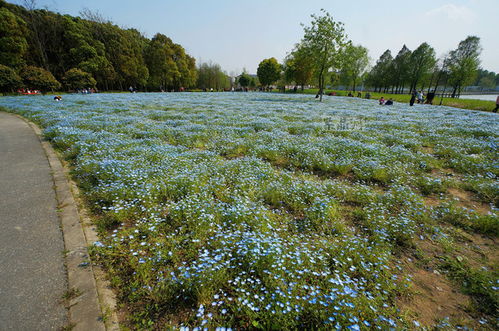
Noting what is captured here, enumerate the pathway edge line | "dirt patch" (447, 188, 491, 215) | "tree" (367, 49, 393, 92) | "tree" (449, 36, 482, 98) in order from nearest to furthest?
the pathway edge line → "dirt patch" (447, 188, 491, 215) → "tree" (449, 36, 482, 98) → "tree" (367, 49, 393, 92)

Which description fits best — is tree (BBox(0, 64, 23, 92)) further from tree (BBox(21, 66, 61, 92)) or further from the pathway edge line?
the pathway edge line

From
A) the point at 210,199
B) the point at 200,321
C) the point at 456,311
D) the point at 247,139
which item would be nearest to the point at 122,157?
the point at 210,199

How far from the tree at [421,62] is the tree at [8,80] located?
9310cm

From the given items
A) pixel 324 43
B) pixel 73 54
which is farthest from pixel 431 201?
pixel 73 54

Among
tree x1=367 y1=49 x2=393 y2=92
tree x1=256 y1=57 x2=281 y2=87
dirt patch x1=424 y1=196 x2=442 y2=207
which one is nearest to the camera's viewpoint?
dirt patch x1=424 y1=196 x2=442 y2=207

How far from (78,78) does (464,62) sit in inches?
3490

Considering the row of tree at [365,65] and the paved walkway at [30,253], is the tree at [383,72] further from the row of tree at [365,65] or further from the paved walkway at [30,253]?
the paved walkway at [30,253]

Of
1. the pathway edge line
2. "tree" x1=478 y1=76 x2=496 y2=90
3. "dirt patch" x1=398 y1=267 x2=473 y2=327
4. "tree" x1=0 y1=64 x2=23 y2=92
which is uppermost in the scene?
"tree" x1=478 y1=76 x2=496 y2=90

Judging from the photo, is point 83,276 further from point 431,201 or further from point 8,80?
point 8,80

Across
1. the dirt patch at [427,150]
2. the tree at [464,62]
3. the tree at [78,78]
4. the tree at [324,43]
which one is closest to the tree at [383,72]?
the tree at [464,62]

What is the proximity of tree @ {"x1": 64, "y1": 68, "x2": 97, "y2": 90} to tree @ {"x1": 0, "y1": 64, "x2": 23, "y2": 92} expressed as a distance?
24.4 feet

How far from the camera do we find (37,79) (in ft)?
129

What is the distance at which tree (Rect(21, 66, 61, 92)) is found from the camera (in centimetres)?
3900

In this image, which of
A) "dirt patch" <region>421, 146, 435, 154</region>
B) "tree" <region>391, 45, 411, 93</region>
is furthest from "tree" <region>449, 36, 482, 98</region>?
"dirt patch" <region>421, 146, 435, 154</region>
